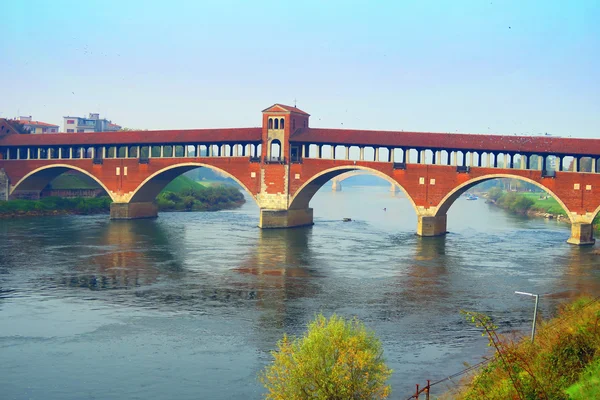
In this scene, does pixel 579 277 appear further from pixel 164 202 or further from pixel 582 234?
pixel 164 202

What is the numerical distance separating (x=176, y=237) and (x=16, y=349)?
3977cm

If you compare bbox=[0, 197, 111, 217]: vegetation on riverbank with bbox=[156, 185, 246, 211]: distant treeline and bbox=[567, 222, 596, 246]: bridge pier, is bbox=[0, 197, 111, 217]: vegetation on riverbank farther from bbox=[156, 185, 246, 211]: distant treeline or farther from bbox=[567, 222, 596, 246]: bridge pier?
bbox=[567, 222, 596, 246]: bridge pier

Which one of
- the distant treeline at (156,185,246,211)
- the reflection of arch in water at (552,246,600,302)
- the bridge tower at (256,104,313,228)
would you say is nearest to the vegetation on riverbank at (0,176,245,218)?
the distant treeline at (156,185,246,211)

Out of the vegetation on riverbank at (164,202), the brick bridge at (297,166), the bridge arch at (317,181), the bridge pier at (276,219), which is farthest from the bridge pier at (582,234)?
the vegetation on riverbank at (164,202)

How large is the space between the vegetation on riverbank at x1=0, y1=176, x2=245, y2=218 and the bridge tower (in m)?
28.2

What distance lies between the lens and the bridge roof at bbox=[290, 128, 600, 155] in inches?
2584

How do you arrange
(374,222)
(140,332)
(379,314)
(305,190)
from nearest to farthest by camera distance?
(140,332) → (379,314) → (305,190) → (374,222)

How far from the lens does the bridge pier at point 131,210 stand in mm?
86369

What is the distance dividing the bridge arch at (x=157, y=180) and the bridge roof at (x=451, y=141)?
36.4 feet

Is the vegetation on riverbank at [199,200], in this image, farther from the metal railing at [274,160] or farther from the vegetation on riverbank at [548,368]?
the vegetation on riverbank at [548,368]

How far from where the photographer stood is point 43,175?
96.6 meters

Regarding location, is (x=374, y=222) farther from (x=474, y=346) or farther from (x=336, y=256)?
(x=474, y=346)

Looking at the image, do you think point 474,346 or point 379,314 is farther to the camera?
point 379,314

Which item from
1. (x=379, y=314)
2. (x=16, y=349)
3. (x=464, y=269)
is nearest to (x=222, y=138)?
(x=464, y=269)
